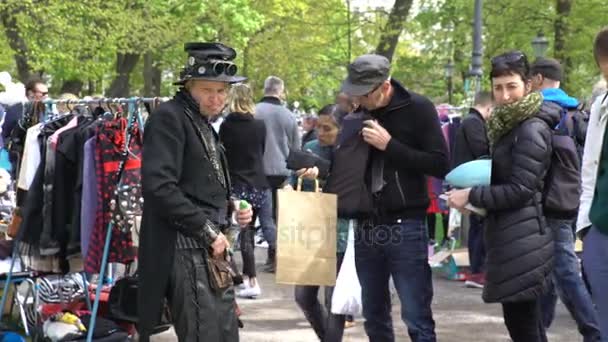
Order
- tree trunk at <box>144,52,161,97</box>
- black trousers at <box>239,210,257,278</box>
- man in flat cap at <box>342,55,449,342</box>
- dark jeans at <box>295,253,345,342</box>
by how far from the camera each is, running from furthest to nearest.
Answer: tree trunk at <box>144,52,161,97</box> → black trousers at <box>239,210,257,278</box> → dark jeans at <box>295,253,345,342</box> → man in flat cap at <box>342,55,449,342</box>

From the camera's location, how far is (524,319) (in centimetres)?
554

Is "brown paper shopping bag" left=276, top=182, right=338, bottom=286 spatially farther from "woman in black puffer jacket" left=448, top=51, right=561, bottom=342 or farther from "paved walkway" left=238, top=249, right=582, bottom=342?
"paved walkway" left=238, top=249, right=582, bottom=342

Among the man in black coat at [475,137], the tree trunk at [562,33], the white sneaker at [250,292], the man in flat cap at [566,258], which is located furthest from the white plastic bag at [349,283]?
the tree trunk at [562,33]

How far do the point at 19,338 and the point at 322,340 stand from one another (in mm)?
2006

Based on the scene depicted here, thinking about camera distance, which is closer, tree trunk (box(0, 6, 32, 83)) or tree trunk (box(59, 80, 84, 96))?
tree trunk (box(0, 6, 32, 83))

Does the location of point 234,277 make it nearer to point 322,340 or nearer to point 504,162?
point 504,162

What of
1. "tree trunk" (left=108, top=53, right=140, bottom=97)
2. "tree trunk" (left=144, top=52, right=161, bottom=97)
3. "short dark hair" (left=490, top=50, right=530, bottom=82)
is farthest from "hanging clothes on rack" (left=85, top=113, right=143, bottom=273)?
"tree trunk" (left=144, top=52, right=161, bottom=97)

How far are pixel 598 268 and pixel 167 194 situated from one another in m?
1.96

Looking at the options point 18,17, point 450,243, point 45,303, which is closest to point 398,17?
point 18,17

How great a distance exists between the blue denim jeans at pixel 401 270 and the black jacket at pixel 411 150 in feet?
0.32

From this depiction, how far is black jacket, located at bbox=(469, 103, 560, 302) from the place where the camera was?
210 inches

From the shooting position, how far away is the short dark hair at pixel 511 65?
215 inches

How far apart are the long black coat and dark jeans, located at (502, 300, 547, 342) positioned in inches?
65.4

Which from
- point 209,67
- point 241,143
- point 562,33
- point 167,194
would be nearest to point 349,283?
point 167,194
